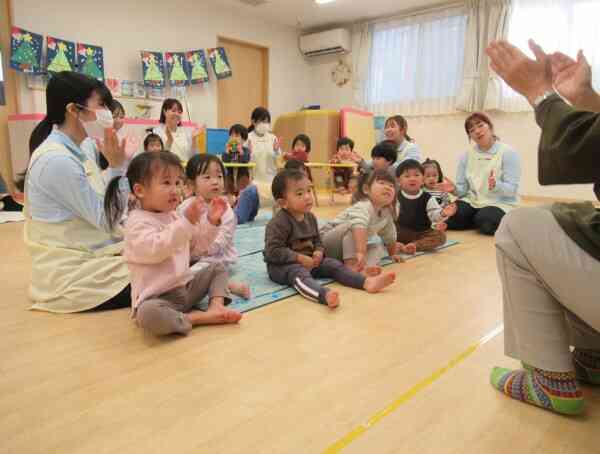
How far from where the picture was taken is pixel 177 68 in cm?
539

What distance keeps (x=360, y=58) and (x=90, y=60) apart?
403 cm

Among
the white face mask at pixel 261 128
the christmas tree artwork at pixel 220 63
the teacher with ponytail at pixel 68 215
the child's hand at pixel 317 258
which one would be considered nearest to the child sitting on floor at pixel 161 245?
the teacher with ponytail at pixel 68 215

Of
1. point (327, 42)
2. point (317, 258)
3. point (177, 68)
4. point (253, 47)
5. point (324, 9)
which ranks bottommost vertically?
point (317, 258)

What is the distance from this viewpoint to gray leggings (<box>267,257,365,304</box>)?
63.6 inches

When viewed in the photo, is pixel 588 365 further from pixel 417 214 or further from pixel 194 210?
pixel 417 214

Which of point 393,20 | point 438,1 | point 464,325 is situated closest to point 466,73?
point 438,1

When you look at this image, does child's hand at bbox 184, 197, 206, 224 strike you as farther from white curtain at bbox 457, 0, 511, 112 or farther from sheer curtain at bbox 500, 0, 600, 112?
white curtain at bbox 457, 0, 511, 112

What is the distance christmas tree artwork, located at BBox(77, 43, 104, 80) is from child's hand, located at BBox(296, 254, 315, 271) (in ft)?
13.3

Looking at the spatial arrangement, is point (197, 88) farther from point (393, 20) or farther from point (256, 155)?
point (393, 20)

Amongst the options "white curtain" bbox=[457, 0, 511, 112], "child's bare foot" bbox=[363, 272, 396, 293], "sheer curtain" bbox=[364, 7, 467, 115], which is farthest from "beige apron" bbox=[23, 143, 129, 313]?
"sheer curtain" bbox=[364, 7, 467, 115]

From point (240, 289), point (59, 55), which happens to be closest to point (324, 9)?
point (59, 55)

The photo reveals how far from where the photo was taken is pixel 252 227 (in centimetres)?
317

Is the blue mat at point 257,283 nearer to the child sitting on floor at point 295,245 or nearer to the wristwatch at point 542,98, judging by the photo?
the child sitting on floor at point 295,245

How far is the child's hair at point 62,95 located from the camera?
1.50 m
